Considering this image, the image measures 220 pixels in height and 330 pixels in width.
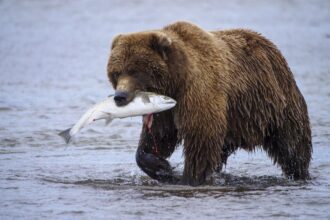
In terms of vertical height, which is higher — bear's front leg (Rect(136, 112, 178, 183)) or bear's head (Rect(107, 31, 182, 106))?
bear's head (Rect(107, 31, 182, 106))

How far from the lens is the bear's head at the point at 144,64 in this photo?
7.82 metres

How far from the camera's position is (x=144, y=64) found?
25.8ft

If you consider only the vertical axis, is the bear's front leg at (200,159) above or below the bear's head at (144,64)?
below

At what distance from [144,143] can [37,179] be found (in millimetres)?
1196

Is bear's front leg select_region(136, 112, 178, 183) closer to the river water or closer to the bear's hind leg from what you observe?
the river water

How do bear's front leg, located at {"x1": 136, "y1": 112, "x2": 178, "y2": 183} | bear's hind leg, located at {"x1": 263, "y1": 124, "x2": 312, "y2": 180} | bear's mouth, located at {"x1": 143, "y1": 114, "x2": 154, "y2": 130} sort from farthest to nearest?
bear's hind leg, located at {"x1": 263, "y1": 124, "x2": 312, "y2": 180} < bear's front leg, located at {"x1": 136, "y1": 112, "x2": 178, "y2": 183} < bear's mouth, located at {"x1": 143, "y1": 114, "x2": 154, "y2": 130}

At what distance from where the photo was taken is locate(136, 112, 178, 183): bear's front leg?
328 inches

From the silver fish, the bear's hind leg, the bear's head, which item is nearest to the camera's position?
the silver fish

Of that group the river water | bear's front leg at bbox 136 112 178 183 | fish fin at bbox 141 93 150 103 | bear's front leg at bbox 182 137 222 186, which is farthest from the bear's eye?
the river water

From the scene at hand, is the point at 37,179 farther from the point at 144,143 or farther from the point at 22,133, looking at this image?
the point at 22,133

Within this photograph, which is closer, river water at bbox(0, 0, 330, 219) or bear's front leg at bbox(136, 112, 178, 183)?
river water at bbox(0, 0, 330, 219)

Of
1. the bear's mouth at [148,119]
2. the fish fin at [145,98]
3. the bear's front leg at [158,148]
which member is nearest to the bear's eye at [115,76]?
the fish fin at [145,98]

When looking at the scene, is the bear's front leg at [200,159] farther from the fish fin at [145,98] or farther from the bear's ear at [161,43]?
the bear's ear at [161,43]

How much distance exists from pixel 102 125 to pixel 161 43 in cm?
506
